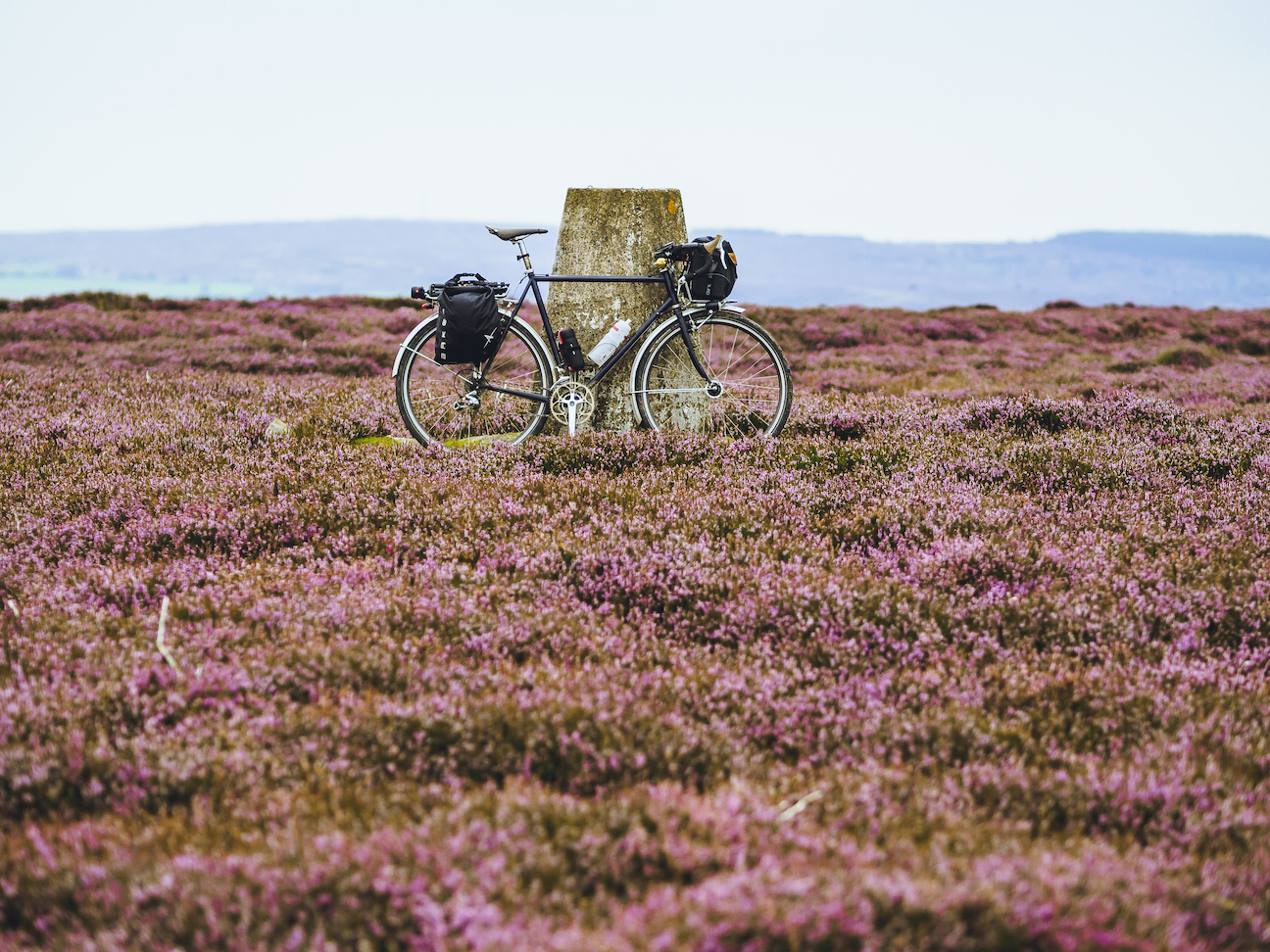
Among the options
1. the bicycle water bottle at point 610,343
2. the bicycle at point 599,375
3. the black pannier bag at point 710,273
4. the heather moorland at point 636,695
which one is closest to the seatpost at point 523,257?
the bicycle at point 599,375

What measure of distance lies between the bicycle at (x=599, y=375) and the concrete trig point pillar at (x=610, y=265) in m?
0.11

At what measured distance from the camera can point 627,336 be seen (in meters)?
7.74

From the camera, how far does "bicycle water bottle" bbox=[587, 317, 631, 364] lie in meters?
7.67

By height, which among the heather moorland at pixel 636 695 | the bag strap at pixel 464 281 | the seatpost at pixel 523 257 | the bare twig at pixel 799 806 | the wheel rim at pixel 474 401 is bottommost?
the bare twig at pixel 799 806

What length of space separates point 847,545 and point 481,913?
3666 mm

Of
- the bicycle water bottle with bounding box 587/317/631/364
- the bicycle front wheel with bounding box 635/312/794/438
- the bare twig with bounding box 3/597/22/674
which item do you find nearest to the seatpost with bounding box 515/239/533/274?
the bicycle water bottle with bounding box 587/317/631/364

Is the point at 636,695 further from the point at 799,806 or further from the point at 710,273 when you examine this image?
the point at 710,273

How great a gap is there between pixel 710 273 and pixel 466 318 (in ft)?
7.31

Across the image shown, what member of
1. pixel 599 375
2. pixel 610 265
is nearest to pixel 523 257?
pixel 610 265

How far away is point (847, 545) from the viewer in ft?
17.3

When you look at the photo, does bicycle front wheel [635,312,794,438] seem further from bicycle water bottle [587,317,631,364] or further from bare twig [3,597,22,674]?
bare twig [3,597,22,674]

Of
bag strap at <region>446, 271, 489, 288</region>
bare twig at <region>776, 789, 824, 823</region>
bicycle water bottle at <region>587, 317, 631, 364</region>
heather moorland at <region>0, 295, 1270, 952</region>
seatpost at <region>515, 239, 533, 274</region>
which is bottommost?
bare twig at <region>776, 789, 824, 823</region>

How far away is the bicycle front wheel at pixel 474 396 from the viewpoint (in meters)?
7.58

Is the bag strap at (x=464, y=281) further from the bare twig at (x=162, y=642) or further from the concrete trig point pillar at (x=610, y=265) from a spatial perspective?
the bare twig at (x=162, y=642)
